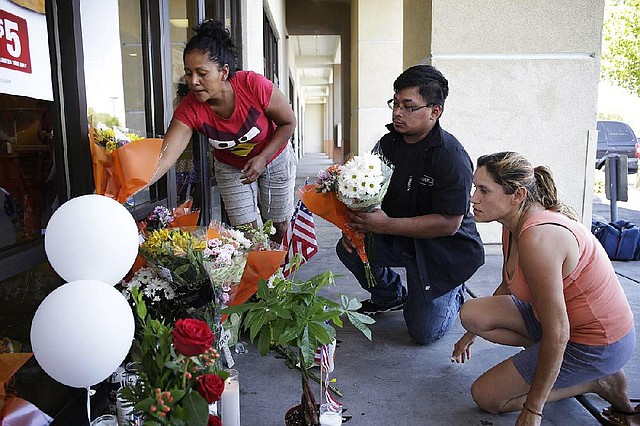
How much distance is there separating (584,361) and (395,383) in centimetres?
85

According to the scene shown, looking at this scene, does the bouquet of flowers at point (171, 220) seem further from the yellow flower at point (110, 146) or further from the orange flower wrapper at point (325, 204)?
the orange flower wrapper at point (325, 204)

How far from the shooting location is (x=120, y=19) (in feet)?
9.54

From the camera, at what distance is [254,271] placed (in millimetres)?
1767

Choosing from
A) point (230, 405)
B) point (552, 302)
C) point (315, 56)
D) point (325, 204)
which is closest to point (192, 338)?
point (230, 405)

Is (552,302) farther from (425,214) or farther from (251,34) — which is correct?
(251,34)

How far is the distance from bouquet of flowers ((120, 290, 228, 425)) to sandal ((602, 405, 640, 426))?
1.67 metres

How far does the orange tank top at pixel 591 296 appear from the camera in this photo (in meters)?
2.03

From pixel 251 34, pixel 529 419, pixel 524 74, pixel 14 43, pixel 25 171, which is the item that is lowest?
pixel 529 419

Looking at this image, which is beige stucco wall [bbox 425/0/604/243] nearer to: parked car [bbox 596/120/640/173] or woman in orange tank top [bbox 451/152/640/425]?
woman in orange tank top [bbox 451/152/640/425]

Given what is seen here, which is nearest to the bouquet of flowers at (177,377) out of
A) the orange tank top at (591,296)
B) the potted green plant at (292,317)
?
the potted green plant at (292,317)

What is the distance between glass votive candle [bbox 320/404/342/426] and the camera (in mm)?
1859

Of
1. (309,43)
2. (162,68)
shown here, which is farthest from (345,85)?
(162,68)

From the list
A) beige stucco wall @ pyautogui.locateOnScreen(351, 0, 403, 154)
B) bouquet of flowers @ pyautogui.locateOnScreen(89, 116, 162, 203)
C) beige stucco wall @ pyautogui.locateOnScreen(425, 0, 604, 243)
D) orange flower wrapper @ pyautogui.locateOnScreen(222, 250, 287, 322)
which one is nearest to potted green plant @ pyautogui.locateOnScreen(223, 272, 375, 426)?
orange flower wrapper @ pyautogui.locateOnScreen(222, 250, 287, 322)

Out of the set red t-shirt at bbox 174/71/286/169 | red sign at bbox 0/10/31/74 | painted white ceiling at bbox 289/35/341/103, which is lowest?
red t-shirt at bbox 174/71/286/169
